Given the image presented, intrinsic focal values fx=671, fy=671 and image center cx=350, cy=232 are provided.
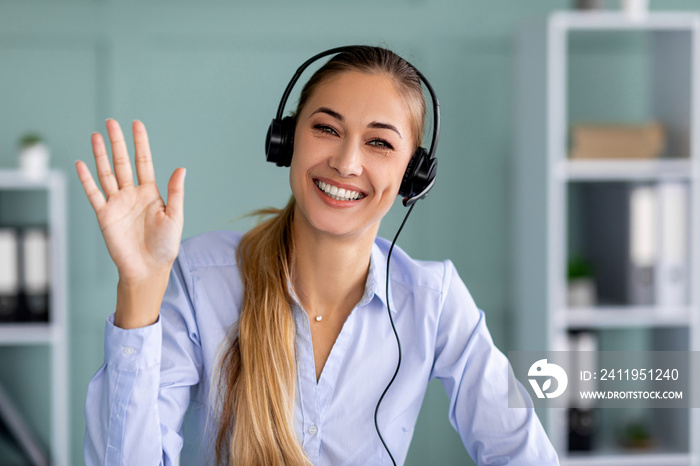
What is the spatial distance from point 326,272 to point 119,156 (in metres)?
0.48

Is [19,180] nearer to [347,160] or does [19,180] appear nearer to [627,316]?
[347,160]

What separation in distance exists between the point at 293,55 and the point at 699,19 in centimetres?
152

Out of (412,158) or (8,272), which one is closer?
(412,158)

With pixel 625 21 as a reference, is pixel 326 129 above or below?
below

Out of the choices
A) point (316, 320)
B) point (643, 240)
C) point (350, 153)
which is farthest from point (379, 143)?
point (643, 240)

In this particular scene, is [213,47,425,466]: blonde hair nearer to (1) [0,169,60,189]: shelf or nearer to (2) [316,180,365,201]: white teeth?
(2) [316,180,365,201]: white teeth

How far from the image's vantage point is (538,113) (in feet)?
8.16

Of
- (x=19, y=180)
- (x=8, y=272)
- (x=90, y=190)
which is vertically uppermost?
(x=19, y=180)

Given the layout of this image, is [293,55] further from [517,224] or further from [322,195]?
[322,195]

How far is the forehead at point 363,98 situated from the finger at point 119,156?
354 mm

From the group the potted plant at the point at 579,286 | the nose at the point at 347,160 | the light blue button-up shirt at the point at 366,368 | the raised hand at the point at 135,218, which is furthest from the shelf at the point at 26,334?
the potted plant at the point at 579,286

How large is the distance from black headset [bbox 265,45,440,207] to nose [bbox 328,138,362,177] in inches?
4.8

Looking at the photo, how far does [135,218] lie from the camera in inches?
42.8

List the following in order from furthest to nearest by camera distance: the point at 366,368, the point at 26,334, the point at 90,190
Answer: the point at 26,334
the point at 366,368
the point at 90,190
